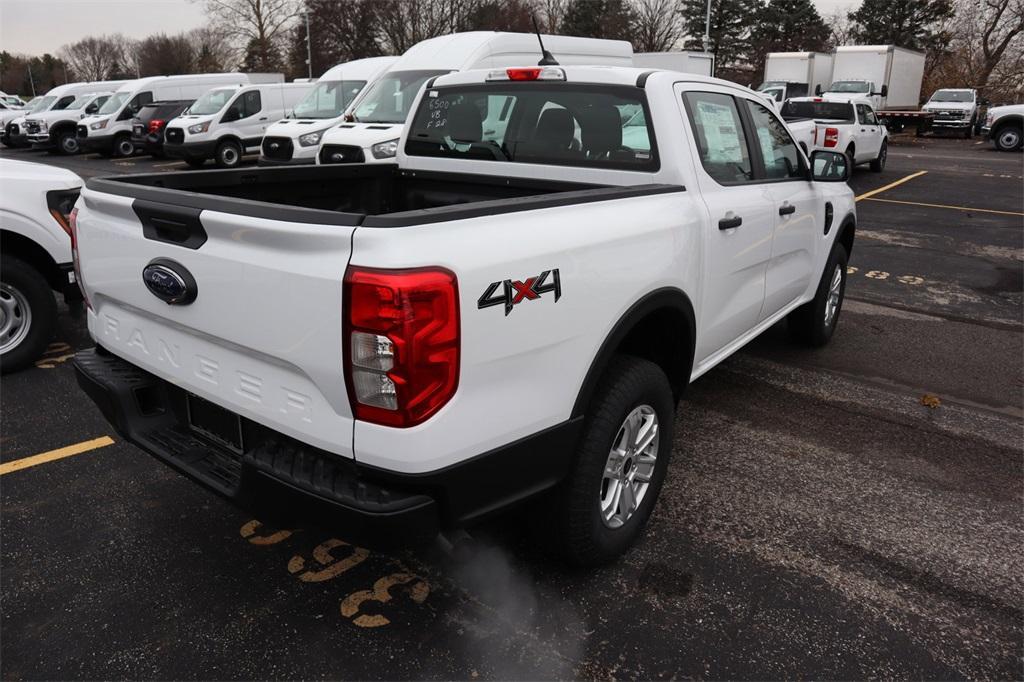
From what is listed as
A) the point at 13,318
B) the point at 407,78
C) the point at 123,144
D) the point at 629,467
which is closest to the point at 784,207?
the point at 629,467

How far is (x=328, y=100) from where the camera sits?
16375 millimetres

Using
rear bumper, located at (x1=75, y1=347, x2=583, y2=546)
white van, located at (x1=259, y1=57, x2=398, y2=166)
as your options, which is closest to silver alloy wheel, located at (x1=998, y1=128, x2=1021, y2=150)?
white van, located at (x1=259, y1=57, x2=398, y2=166)

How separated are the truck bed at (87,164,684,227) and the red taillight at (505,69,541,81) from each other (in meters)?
0.49

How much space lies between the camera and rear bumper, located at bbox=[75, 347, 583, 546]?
204cm

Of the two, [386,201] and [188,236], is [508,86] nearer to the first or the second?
[386,201]

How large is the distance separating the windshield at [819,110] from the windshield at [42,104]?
24727 millimetres

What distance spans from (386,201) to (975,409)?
3.80 m

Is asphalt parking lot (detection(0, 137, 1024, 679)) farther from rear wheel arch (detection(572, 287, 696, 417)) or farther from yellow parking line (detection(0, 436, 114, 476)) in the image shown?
rear wheel arch (detection(572, 287, 696, 417))

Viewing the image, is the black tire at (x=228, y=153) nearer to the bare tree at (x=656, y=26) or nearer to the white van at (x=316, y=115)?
the white van at (x=316, y=115)

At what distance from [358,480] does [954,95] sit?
3711 centimetres

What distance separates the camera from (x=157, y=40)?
270 feet

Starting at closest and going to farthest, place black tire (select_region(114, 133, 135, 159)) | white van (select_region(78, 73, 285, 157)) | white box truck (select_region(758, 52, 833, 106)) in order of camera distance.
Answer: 1. white van (select_region(78, 73, 285, 157))
2. black tire (select_region(114, 133, 135, 159))
3. white box truck (select_region(758, 52, 833, 106))

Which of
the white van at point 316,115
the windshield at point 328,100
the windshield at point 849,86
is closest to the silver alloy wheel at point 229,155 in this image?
the white van at point 316,115

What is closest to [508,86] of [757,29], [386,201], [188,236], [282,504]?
[386,201]
